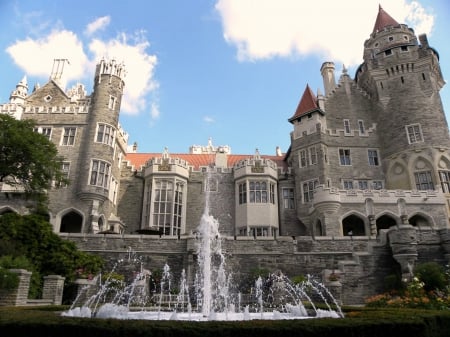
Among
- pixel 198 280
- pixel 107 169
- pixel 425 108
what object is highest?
pixel 425 108

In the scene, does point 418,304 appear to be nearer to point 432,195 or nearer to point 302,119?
point 432,195

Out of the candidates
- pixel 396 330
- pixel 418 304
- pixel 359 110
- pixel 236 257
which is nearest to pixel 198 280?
pixel 236 257

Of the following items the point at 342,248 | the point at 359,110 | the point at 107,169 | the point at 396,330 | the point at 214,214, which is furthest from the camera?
the point at 359,110

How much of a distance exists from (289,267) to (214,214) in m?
11.8

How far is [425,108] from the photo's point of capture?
30828mm

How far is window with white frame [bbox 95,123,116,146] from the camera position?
98.2ft

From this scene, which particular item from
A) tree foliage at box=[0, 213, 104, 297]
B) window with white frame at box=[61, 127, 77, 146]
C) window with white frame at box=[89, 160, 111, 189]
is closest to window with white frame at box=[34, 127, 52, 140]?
window with white frame at box=[61, 127, 77, 146]

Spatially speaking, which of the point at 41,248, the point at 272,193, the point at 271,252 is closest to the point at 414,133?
the point at 272,193

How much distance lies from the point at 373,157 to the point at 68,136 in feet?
86.5

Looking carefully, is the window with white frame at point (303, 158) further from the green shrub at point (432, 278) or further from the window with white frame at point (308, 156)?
the green shrub at point (432, 278)

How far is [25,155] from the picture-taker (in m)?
23.0

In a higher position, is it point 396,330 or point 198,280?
point 198,280

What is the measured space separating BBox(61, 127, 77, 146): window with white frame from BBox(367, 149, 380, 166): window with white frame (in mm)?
25448

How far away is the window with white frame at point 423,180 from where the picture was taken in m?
29.0
